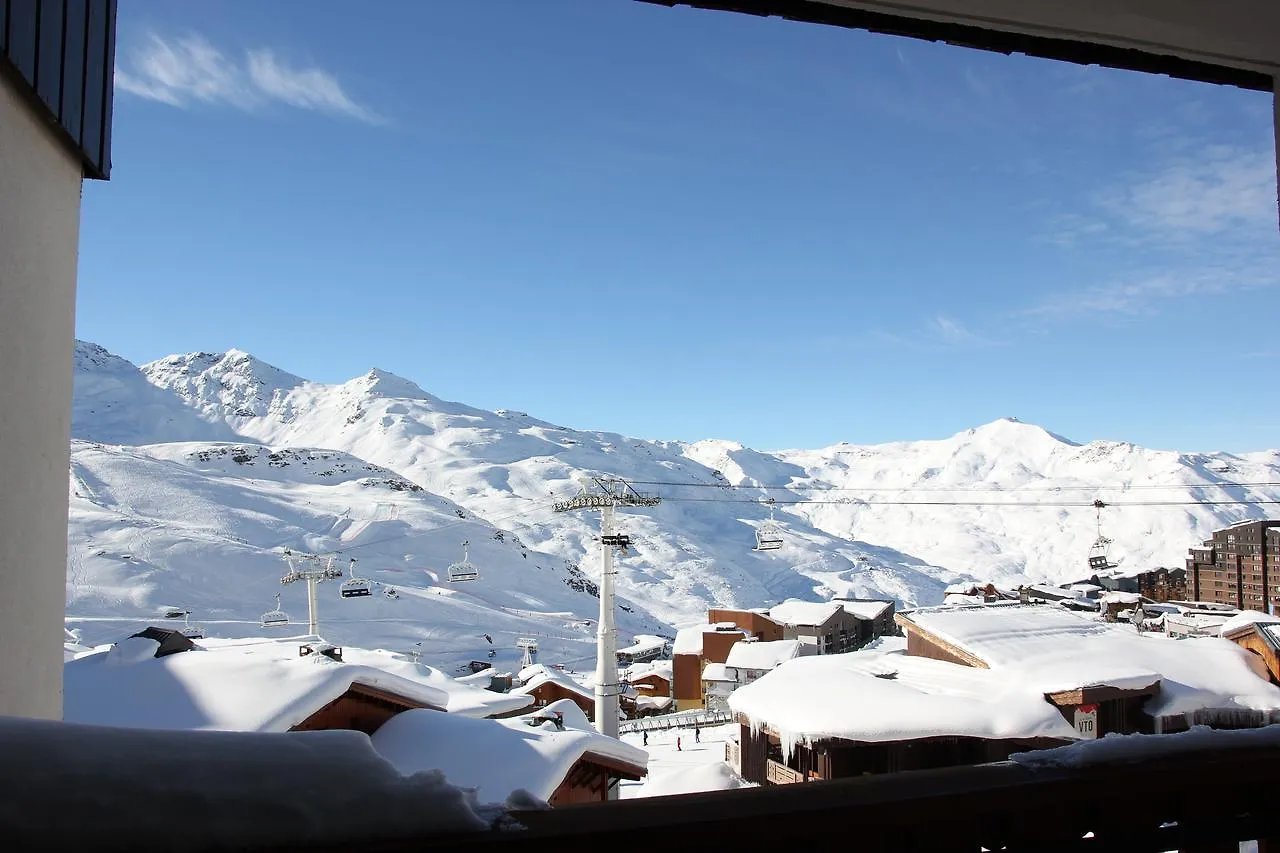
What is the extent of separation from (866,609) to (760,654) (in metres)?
13.7

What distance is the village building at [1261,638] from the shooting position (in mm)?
15547

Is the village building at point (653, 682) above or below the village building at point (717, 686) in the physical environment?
below

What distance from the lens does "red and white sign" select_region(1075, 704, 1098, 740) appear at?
1300 centimetres

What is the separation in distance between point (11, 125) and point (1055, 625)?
18802 mm

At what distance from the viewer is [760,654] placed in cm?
3294

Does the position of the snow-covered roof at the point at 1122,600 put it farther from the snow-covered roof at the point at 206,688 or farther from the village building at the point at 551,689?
the snow-covered roof at the point at 206,688

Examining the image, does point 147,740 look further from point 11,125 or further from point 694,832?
point 11,125

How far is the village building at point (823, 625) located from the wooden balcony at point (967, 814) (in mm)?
37463

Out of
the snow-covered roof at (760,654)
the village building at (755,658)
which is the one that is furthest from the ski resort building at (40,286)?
the snow-covered roof at (760,654)

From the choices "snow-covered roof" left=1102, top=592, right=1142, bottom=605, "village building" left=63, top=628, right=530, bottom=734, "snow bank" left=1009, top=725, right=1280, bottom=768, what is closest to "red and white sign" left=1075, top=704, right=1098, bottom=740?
"village building" left=63, top=628, right=530, bottom=734

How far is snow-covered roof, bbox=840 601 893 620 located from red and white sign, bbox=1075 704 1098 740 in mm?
29560

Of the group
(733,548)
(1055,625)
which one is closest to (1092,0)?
(1055,625)

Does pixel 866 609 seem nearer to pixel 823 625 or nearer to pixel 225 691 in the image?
pixel 823 625

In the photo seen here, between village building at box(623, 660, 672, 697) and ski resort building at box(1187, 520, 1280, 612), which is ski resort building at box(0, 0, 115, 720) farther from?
ski resort building at box(1187, 520, 1280, 612)
